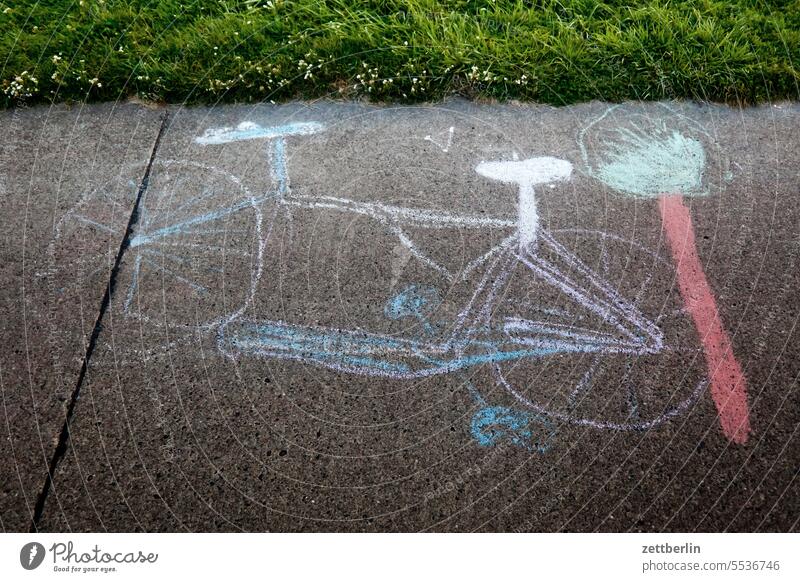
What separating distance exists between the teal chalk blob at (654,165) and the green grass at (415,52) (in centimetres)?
37

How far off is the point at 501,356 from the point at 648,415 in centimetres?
61

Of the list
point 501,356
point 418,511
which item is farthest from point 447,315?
point 418,511

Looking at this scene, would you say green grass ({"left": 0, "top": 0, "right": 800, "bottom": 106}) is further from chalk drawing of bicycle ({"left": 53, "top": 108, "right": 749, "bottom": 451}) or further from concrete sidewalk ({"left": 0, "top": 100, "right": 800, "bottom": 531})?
chalk drawing of bicycle ({"left": 53, "top": 108, "right": 749, "bottom": 451})

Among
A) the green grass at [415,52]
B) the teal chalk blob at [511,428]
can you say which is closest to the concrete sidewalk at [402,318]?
the teal chalk blob at [511,428]

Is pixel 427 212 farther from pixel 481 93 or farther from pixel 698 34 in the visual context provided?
pixel 698 34

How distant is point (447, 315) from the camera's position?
278 centimetres
